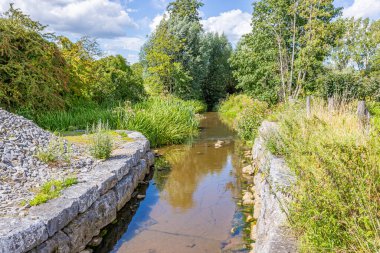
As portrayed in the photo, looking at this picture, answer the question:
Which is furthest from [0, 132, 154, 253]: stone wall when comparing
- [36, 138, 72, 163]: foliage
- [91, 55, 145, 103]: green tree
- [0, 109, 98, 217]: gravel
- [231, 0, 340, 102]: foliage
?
[231, 0, 340, 102]: foliage

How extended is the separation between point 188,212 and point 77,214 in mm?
2072

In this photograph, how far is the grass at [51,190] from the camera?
3780 mm

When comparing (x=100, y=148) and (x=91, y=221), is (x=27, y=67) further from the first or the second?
(x=91, y=221)

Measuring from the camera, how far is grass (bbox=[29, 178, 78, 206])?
3780 millimetres

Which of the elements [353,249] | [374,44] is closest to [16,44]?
[353,249]

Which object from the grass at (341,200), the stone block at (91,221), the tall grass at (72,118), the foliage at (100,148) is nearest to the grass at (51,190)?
the stone block at (91,221)

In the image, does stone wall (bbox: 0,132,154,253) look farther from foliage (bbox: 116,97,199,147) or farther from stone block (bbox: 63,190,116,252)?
foliage (bbox: 116,97,199,147)

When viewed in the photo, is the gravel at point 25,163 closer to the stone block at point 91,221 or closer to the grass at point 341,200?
the stone block at point 91,221

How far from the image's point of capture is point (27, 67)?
9.25m

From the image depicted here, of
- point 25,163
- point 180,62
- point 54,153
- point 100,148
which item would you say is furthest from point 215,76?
point 25,163

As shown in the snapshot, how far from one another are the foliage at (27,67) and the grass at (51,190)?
Answer: 5225 millimetres

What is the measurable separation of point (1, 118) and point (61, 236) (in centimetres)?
358

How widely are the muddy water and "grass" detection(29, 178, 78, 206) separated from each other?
101cm

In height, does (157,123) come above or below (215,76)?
below
